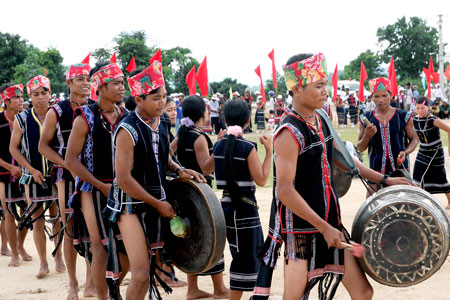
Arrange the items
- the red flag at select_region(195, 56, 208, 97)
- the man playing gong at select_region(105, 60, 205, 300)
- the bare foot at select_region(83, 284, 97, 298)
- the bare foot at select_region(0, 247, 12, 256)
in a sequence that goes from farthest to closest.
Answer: the red flag at select_region(195, 56, 208, 97), the bare foot at select_region(0, 247, 12, 256), the bare foot at select_region(83, 284, 97, 298), the man playing gong at select_region(105, 60, 205, 300)

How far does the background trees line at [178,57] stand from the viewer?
4625 centimetres

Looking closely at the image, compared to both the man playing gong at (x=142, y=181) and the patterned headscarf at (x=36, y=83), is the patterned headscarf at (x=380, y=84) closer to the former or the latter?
the man playing gong at (x=142, y=181)

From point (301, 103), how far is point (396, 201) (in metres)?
0.83

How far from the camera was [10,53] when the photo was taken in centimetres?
5091

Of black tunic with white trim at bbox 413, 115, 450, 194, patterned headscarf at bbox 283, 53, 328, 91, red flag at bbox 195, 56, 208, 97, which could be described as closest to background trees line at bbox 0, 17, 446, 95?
red flag at bbox 195, 56, 208, 97

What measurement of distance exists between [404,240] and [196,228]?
58.6 inches

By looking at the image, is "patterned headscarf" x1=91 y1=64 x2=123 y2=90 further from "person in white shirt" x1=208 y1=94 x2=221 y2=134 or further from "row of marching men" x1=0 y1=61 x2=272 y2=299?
"person in white shirt" x1=208 y1=94 x2=221 y2=134

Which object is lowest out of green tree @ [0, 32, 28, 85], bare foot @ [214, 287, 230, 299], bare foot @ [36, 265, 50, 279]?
bare foot @ [214, 287, 230, 299]

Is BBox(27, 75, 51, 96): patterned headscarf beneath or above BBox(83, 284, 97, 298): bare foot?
above

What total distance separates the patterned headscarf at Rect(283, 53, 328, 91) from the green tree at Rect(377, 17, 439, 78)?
196 ft

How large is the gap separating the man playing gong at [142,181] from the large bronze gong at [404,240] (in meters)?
1.38

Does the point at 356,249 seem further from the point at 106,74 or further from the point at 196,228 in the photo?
the point at 106,74

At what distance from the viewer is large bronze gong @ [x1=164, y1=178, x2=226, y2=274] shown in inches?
166

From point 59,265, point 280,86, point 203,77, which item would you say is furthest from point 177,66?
point 59,265
